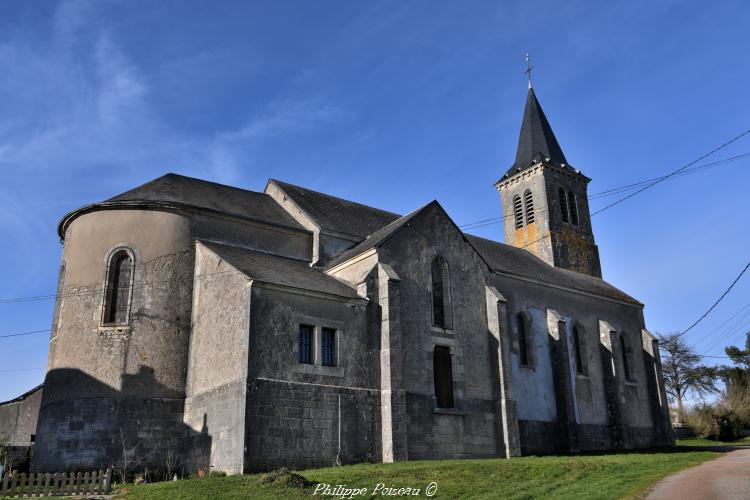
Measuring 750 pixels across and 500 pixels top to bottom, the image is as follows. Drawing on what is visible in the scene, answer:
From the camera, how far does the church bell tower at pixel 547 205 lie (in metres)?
41.2

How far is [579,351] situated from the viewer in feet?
112

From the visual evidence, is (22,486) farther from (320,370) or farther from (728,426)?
(728,426)

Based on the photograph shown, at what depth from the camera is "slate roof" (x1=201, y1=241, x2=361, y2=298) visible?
22078mm

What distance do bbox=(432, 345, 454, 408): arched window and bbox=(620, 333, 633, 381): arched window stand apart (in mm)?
15890

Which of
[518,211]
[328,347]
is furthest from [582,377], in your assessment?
[328,347]

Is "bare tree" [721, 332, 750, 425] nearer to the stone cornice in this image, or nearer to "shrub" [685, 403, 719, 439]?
"shrub" [685, 403, 719, 439]

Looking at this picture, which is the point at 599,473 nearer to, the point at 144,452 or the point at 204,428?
the point at 204,428

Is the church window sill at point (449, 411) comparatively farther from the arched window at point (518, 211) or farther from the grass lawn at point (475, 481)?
the arched window at point (518, 211)

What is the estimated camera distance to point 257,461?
19.0 m

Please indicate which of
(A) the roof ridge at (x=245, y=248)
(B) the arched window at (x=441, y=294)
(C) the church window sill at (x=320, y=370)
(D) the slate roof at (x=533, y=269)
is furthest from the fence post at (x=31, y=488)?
(D) the slate roof at (x=533, y=269)

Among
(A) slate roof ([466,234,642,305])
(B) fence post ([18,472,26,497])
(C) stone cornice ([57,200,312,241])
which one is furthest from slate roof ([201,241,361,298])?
(A) slate roof ([466,234,642,305])

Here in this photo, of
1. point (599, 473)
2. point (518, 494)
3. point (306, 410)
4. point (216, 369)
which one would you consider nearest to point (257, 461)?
point (306, 410)

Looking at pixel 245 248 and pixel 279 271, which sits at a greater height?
pixel 245 248

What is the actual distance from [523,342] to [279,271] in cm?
1375
